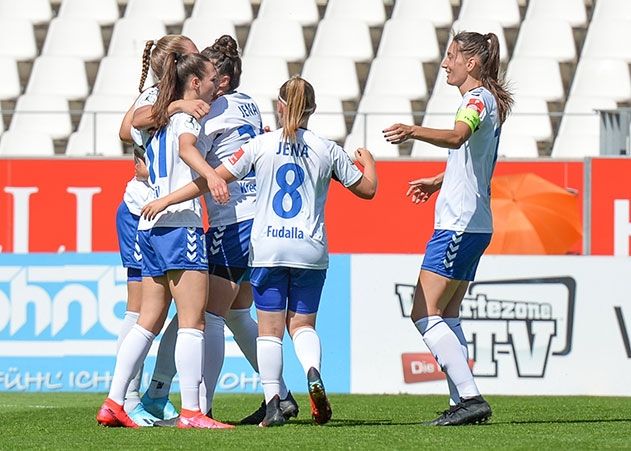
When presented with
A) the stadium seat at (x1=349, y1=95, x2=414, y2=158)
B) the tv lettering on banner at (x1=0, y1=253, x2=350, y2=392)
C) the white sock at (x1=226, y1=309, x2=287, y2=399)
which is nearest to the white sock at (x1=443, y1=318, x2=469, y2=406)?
the white sock at (x1=226, y1=309, x2=287, y2=399)

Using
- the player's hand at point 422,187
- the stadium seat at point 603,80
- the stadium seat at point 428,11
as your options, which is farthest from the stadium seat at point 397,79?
the player's hand at point 422,187

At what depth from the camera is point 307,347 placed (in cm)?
671

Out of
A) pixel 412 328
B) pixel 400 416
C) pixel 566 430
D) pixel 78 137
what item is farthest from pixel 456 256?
pixel 78 137

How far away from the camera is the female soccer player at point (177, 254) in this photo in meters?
6.62

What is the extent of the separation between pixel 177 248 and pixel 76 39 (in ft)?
45.6

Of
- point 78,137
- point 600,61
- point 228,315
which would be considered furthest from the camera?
point 600,61

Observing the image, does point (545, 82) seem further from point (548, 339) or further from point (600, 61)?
point (548, 339)

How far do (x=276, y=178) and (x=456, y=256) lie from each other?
3.13 feet

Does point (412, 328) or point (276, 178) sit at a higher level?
point (276, 178)

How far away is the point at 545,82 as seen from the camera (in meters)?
18.9

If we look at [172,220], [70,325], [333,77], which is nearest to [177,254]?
[172,220]

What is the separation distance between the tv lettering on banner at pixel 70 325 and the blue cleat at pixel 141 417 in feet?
12.4

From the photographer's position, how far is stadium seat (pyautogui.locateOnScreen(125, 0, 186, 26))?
65.5 feet

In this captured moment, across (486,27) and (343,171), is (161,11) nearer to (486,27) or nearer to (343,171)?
(486,27)
